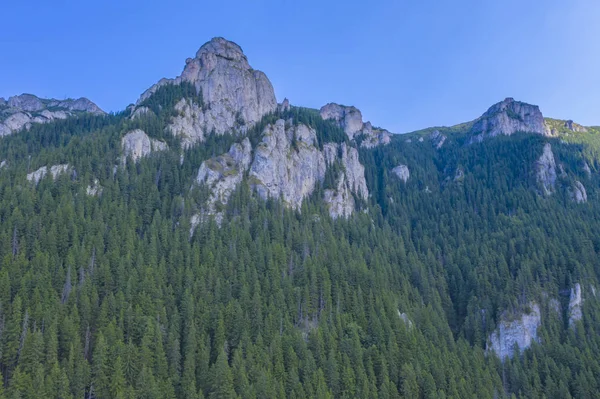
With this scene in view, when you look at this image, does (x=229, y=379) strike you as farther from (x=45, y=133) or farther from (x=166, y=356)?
(x=45, y=133)

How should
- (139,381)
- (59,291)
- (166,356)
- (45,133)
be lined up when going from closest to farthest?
(139,381), (166,356), (59,291), (45,133)

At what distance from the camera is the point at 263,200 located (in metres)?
137

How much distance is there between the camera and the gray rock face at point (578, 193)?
17100 centimetres

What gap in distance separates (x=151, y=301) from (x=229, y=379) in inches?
940

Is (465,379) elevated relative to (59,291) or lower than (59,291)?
lower

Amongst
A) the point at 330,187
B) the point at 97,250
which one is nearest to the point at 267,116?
the point at 330,187

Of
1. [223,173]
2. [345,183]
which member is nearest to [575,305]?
[345,183]

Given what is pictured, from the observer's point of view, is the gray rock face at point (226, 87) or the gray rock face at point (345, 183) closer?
the gray rock face at point (345, 183)

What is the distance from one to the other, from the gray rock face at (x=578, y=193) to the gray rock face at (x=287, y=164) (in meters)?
96.3

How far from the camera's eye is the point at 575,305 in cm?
11231

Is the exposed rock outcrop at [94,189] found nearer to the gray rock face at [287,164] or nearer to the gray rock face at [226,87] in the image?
the gray rock face at [287,164]

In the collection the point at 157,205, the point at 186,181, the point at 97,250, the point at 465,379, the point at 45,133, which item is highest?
the point at 45,133

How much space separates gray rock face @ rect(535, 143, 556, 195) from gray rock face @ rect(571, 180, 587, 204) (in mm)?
7221

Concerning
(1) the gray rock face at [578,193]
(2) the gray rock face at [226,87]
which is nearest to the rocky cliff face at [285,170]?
(2) the gray rock face at [226,87]
